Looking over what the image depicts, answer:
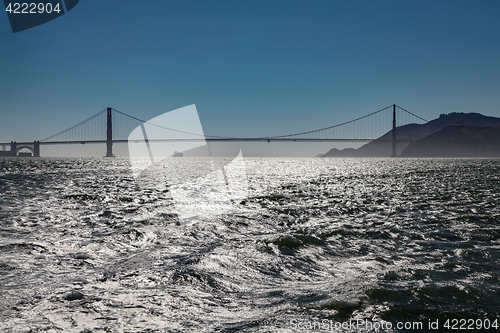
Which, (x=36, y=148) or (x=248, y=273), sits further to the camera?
(x=36, y=148)

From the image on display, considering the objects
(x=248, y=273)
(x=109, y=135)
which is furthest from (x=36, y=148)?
(x=248, y=273)

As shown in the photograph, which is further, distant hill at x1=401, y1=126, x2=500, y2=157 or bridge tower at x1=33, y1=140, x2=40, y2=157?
distant hill at x1=401, y1=126, x2=500, y2=157

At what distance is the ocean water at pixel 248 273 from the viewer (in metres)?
3.80

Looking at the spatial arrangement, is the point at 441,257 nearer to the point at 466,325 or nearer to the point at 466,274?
the point at 466,274

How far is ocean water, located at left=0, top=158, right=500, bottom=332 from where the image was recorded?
3799 mm

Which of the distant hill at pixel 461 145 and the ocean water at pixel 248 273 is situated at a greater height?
the distant hill at pixel 461 145

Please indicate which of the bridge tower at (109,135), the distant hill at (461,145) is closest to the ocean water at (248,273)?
the bridge tower at (109,135)

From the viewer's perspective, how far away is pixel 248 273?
5.49 metres
